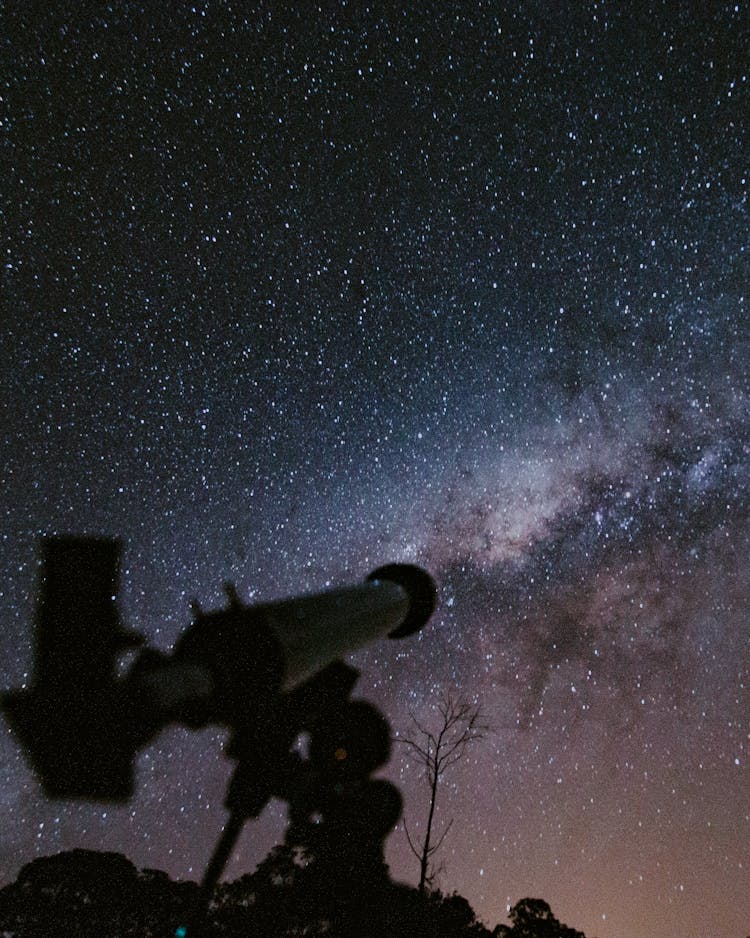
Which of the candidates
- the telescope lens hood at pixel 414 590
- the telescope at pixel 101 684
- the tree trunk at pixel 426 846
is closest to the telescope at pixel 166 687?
the telescope at pixel 101 684

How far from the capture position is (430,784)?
12711 millimetres

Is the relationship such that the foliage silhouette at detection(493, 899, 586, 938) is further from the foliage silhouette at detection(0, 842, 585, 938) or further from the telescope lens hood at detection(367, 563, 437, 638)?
the telescope lens hood at detection(367, 563, 437, 638)

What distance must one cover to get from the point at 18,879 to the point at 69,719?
21.1 m

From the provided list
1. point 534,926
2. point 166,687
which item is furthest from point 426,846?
point 166,687

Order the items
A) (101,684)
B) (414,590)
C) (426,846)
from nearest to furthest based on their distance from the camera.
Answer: (101,684)
(414,590)
(426,846)

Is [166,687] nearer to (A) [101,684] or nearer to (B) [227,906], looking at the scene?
(A) [101,684]

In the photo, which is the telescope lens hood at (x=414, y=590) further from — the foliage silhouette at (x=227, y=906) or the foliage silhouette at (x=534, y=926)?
the foliage silhouette at (x=534, y=926)

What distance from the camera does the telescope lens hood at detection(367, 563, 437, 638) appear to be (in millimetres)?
5711

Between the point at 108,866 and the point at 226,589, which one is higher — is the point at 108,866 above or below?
below

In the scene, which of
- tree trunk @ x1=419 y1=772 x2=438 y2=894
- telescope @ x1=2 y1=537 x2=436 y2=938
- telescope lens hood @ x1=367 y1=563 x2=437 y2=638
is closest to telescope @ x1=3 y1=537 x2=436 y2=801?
telescope @ x1=2 y1=537 x2=436 y2=938

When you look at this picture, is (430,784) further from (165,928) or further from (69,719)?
(69,719)

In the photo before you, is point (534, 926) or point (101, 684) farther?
point (534, 926)

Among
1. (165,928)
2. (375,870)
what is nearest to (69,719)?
(375,870)

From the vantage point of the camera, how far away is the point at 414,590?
5.72 m
